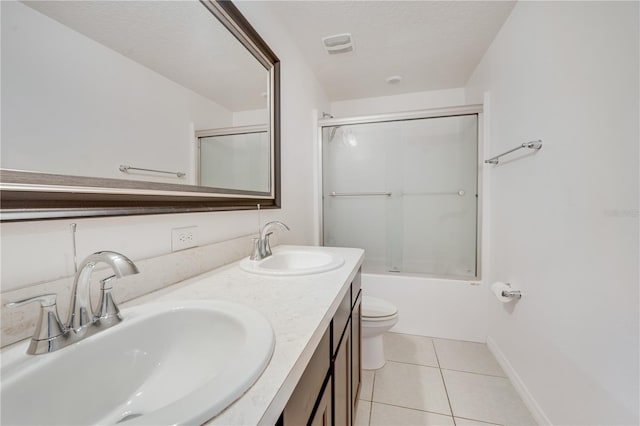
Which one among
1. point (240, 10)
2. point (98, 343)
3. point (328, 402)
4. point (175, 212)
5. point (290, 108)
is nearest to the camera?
point (98, 343)

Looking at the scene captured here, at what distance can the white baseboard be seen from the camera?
1154mm

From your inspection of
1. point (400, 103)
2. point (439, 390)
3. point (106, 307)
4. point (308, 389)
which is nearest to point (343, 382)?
point (308, 389)

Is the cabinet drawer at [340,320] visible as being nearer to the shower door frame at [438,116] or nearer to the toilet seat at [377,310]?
the toilet seat at [377,310]

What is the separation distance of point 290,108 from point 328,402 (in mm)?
1631

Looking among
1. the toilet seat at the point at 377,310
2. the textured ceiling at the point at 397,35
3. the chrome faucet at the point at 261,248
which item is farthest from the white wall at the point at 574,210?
the chrome faucet at the point at 261,248

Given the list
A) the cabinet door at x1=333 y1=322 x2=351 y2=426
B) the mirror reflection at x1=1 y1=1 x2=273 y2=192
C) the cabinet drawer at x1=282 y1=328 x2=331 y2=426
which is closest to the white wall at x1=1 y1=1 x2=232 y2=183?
the mirror reflection at x1=1 y1=1 x2=273 y2=192

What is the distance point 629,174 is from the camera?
729mm

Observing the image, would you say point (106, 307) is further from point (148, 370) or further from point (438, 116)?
point (438, 116)

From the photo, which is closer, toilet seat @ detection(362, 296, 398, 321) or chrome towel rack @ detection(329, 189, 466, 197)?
toilet seat @ detection(362, 296, 398, 321)

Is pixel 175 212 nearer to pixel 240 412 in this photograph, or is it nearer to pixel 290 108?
pixel 240 412

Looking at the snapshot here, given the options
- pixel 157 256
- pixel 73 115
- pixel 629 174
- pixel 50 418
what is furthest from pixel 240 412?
pixel 629 174

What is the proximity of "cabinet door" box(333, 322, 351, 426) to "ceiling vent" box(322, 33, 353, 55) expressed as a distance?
6.11ft

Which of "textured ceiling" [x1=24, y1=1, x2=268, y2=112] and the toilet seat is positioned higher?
"textured ceiling" [x1=24, y1=1, x2=268, y2=112]

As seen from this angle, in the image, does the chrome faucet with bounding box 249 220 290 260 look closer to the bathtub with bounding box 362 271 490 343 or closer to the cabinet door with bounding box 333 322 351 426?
the cabinet door with bounding box 333 322 351 426
